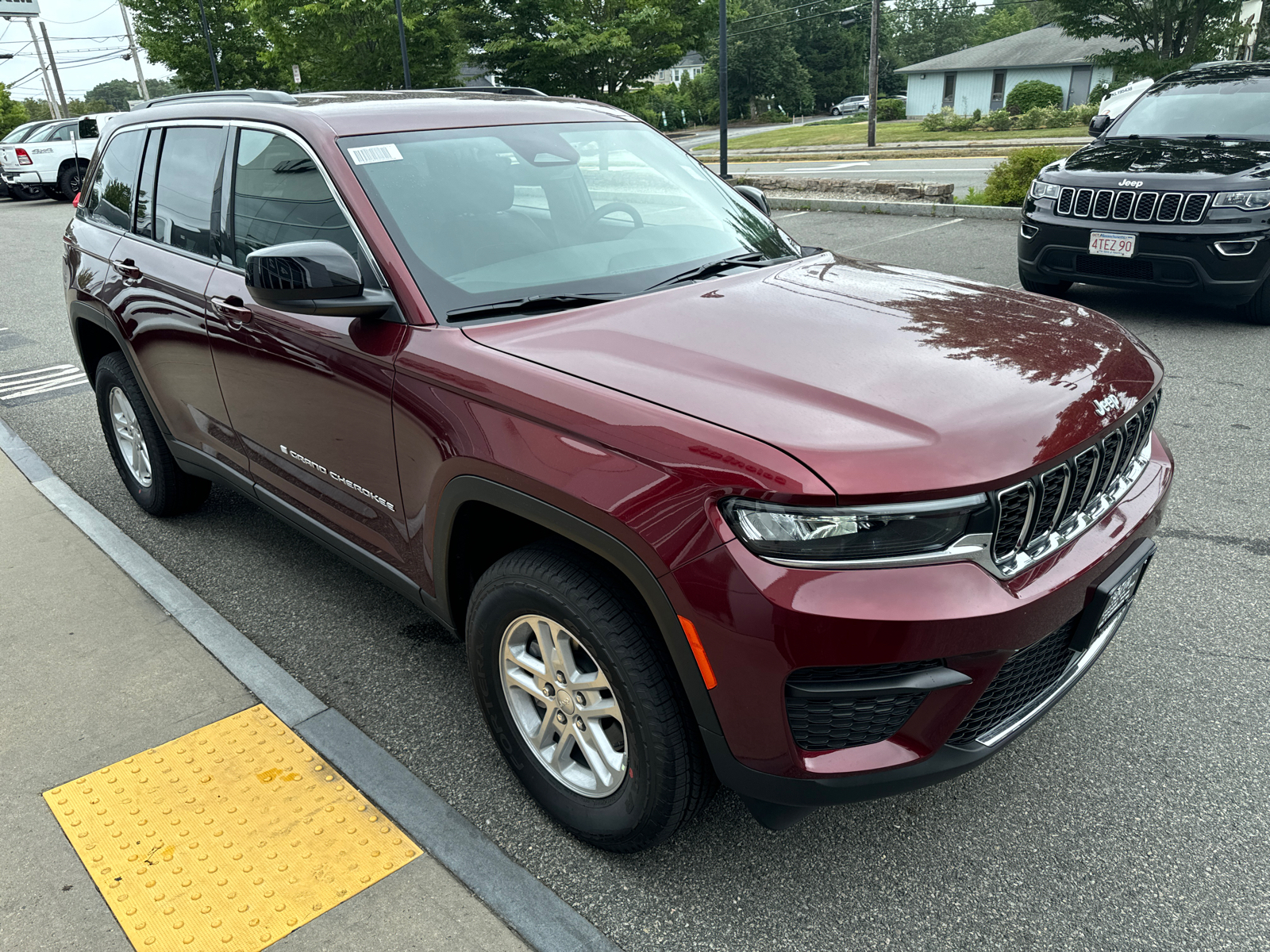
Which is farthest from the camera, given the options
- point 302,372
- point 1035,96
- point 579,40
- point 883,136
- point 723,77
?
point 1035,96

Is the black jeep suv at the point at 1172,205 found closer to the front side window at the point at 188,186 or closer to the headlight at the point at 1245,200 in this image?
the headlight at the point at 1245,200

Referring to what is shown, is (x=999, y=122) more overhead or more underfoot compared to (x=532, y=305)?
more underfoot

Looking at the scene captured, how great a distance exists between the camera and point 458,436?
7.52 feet

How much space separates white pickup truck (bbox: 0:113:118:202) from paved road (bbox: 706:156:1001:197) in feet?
48.7

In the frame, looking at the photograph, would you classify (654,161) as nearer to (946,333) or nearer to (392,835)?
(946,333)

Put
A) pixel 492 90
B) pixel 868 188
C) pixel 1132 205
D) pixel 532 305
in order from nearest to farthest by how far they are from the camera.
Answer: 1. pixel 532 305
2. pixel 492 90
3. pixel 1132 205
4. pixel 868 188

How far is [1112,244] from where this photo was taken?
21.5 ft

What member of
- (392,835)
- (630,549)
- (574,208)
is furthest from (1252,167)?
(392,835)

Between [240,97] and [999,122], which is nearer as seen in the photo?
[240,97]

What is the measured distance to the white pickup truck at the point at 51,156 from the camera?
21969 millimetres

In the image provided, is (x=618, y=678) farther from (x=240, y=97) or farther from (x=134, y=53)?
(x=134, y=53)

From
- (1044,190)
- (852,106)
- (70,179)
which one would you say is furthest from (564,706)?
(852,106)

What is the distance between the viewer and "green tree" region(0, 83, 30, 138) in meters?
47.4

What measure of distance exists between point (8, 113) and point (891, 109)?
51223 mm
